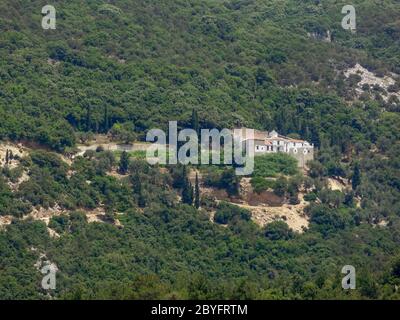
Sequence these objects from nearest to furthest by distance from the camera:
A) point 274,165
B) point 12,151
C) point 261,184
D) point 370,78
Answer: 1. point 12,151
2. point 261,184
3. point 274,165
4. point 370,78

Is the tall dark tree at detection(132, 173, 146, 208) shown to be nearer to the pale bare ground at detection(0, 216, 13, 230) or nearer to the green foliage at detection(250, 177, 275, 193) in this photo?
the green foliage at detection(250, 177, 275, 193)

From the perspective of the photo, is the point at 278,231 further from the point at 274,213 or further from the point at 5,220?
the point at 5,220

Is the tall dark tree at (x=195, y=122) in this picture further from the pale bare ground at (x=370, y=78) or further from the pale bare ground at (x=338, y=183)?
the pale bare ground at (x=370, y=78)

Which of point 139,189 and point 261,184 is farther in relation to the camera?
point 261,184

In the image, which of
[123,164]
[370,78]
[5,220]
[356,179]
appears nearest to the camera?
[5,220]

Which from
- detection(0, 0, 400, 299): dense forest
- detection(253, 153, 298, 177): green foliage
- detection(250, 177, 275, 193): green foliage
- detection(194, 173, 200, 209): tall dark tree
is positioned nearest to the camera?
detection(0, 0, 400, 299): dense forest

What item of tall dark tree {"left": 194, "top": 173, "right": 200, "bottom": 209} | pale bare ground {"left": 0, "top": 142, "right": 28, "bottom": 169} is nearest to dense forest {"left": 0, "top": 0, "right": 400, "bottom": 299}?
tall dark tree {"left": 194, "top": 173, "right": 200, "bottom": 209}

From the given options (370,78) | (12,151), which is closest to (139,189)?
→ (12,151)

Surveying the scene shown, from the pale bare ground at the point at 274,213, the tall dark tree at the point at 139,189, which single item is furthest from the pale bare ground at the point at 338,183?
the tall dark tree at the point at 139,189
